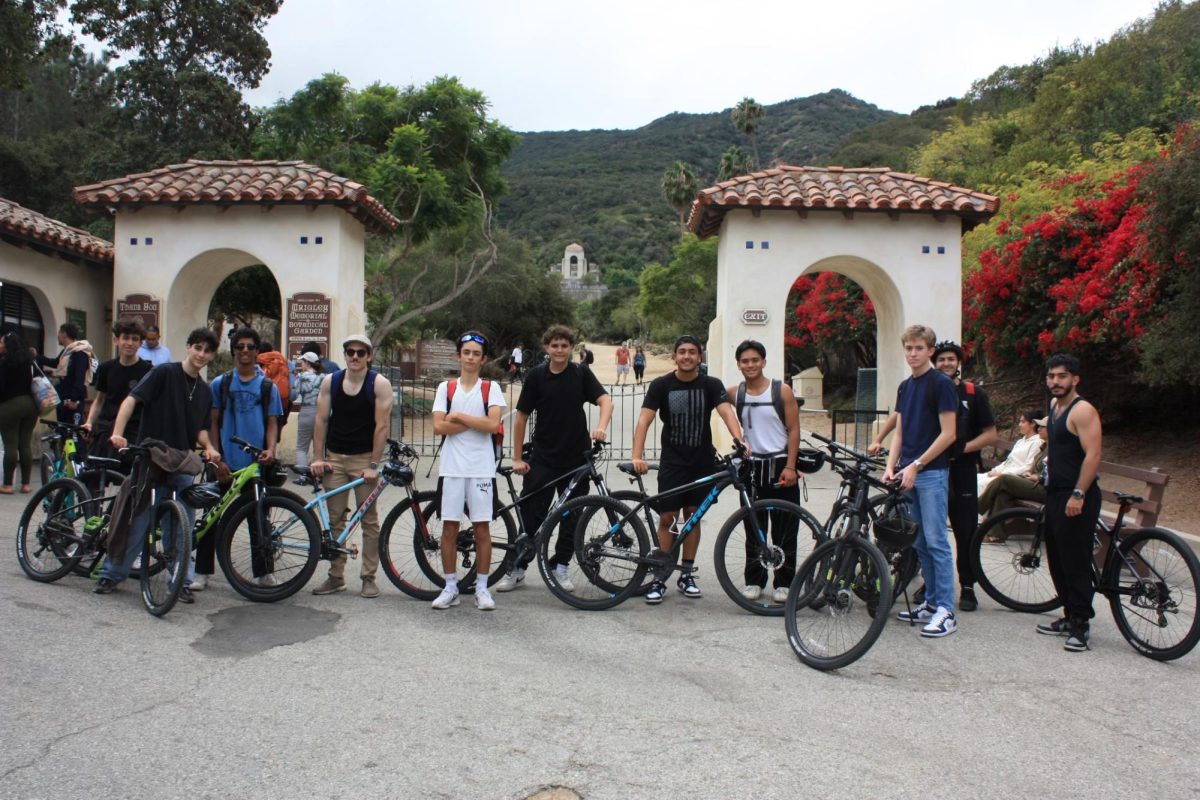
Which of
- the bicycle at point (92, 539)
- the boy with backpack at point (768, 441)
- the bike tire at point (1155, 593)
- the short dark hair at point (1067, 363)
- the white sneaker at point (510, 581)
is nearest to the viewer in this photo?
the bike tire at point (1155, 593)

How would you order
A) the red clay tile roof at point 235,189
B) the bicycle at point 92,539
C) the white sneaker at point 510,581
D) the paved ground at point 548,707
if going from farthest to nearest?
the red clay tile roof at point 235,189 → the white sneaker at point 510,581 → the bicycle at point 92,539 → the paved ground at point 548,707

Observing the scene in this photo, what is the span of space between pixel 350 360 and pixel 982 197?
10517 mm

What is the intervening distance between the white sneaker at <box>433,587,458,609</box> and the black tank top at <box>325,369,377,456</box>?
3.73 feet

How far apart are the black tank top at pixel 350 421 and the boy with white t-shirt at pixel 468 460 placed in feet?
1.92

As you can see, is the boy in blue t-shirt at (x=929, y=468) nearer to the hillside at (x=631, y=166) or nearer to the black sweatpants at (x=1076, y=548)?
the black sweatpants at (x=1076, y=548)

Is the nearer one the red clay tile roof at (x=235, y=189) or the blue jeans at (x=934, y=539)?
the blue jeans at (x=934, y=539)

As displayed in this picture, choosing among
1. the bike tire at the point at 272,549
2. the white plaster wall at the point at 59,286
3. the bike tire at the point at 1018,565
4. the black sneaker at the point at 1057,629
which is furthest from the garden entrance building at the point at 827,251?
the white plaster wall at the point at 59,286

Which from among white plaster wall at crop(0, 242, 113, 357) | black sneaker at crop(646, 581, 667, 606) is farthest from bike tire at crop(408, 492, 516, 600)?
white plaster wall at crop(0, 242, 113, 357)

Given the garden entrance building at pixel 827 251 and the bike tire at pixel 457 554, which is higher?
the garden entrance building at pixel 827 251

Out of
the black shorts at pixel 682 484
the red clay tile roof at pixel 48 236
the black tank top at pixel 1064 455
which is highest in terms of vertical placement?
the red clay tile roof at pixel 48 236

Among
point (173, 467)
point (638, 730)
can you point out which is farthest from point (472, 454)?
point (638, 730)

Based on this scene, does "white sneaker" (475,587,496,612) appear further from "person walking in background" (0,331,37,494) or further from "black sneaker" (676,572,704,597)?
"person walking in background" (0,331,37,494)

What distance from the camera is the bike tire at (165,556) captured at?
225 inches

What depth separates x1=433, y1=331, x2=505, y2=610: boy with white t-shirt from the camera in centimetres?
604
